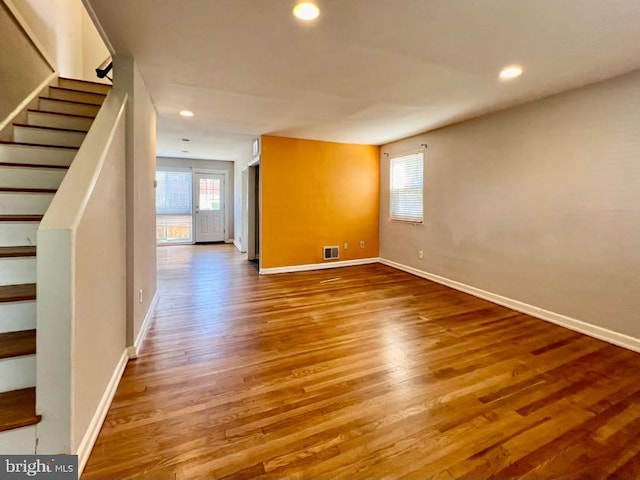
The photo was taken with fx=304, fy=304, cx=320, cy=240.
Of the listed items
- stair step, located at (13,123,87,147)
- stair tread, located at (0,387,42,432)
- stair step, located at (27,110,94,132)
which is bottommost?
stair tread, located at (0,387,42,432)

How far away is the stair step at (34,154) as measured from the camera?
7.95 feet

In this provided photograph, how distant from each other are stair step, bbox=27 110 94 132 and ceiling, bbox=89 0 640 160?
734mm

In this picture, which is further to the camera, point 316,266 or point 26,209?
point 316,266

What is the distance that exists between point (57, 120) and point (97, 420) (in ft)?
9.06

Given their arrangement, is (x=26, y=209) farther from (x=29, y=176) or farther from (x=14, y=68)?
(x=14, y=68)

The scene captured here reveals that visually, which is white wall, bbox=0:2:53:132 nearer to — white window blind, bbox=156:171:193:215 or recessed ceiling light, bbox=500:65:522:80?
recessed ceiling light, bbox=500:65:522:80

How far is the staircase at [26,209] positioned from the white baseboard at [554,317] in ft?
13.8

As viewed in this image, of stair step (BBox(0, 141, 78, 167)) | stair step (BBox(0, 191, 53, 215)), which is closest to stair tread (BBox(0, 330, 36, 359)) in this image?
stair step (BBox(0, 191, 53, 215))

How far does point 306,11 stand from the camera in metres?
1.86

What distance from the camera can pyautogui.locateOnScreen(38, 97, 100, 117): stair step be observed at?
3029 millimetres

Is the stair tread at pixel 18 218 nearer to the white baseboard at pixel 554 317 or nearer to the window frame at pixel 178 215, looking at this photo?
the white baseboard at pixel 554 317

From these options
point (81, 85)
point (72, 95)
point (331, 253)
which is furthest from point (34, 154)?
point (331, 253)

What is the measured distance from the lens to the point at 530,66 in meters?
2.58

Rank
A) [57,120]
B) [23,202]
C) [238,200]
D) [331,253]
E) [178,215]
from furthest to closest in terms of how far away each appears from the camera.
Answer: [178,215] < [238,200] < [331,253] < [57,120] < [23,202]
